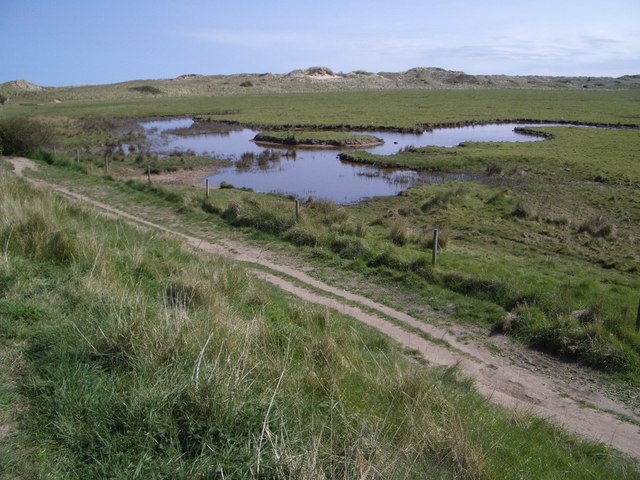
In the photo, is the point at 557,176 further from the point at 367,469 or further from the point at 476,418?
the point at 367,469

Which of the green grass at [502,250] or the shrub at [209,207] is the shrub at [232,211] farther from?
the shrub at [209,207]

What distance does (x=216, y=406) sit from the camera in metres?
4.65

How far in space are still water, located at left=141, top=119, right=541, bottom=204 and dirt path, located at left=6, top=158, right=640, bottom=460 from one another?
52.7ft

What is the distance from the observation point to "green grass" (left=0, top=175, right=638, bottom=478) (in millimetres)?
4277

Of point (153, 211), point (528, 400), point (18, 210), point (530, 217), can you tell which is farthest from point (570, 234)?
point (18, 210)

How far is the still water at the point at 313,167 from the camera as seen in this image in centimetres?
3256

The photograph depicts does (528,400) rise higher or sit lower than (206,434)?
lower

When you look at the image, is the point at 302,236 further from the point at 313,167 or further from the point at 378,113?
the point at 378,113

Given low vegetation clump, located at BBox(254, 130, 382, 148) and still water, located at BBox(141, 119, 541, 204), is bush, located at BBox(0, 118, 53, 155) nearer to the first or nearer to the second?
still water, located at BBox(141, 119, 541, 204)

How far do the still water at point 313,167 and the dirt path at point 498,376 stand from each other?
52.7 ft

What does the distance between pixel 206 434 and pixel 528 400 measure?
6.51m

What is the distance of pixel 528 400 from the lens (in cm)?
912

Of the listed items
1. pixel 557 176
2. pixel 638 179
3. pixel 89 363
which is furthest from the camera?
pixel 557 176

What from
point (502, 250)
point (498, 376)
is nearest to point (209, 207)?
point (502, 250)
